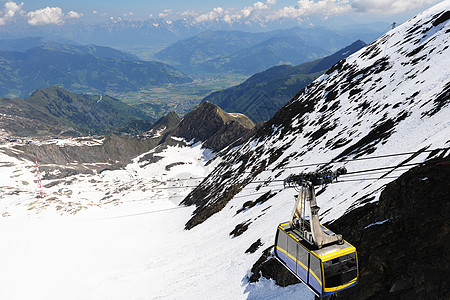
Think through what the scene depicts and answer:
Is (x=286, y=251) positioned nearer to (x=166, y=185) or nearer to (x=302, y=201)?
(x=302, y=201)

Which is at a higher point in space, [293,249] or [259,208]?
[293,249]

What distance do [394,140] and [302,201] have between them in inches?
878

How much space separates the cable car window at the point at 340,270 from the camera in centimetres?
1114

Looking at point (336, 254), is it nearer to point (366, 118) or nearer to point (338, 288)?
point (338, 288)

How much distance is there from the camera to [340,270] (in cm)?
1132

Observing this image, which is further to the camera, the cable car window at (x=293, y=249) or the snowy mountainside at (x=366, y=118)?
the snowy mountainside at (x=366, y=118)

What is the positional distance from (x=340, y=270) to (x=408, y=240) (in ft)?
15.2

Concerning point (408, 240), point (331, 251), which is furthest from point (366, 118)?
point (331, 251)

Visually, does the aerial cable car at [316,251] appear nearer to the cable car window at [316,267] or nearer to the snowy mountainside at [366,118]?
the cable car window at [316,267]

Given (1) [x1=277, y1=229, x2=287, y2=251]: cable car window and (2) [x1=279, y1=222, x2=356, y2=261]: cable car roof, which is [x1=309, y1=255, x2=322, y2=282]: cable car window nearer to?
(2) [x1=279, y1=222, x2=356, y2=261]: cable car roof

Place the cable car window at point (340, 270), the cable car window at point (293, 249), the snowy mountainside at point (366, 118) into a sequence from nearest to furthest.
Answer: the cable car window at point (340, 270) → the cable car window at point (293, 249) → the snowy mountainside at point (366, 118)

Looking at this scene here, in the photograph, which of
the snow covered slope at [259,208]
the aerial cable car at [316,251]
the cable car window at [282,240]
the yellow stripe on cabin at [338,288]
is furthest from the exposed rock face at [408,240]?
the cable car window at [282,240]

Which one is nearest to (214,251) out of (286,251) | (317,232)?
(286,251)

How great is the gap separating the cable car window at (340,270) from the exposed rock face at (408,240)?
253 cm
